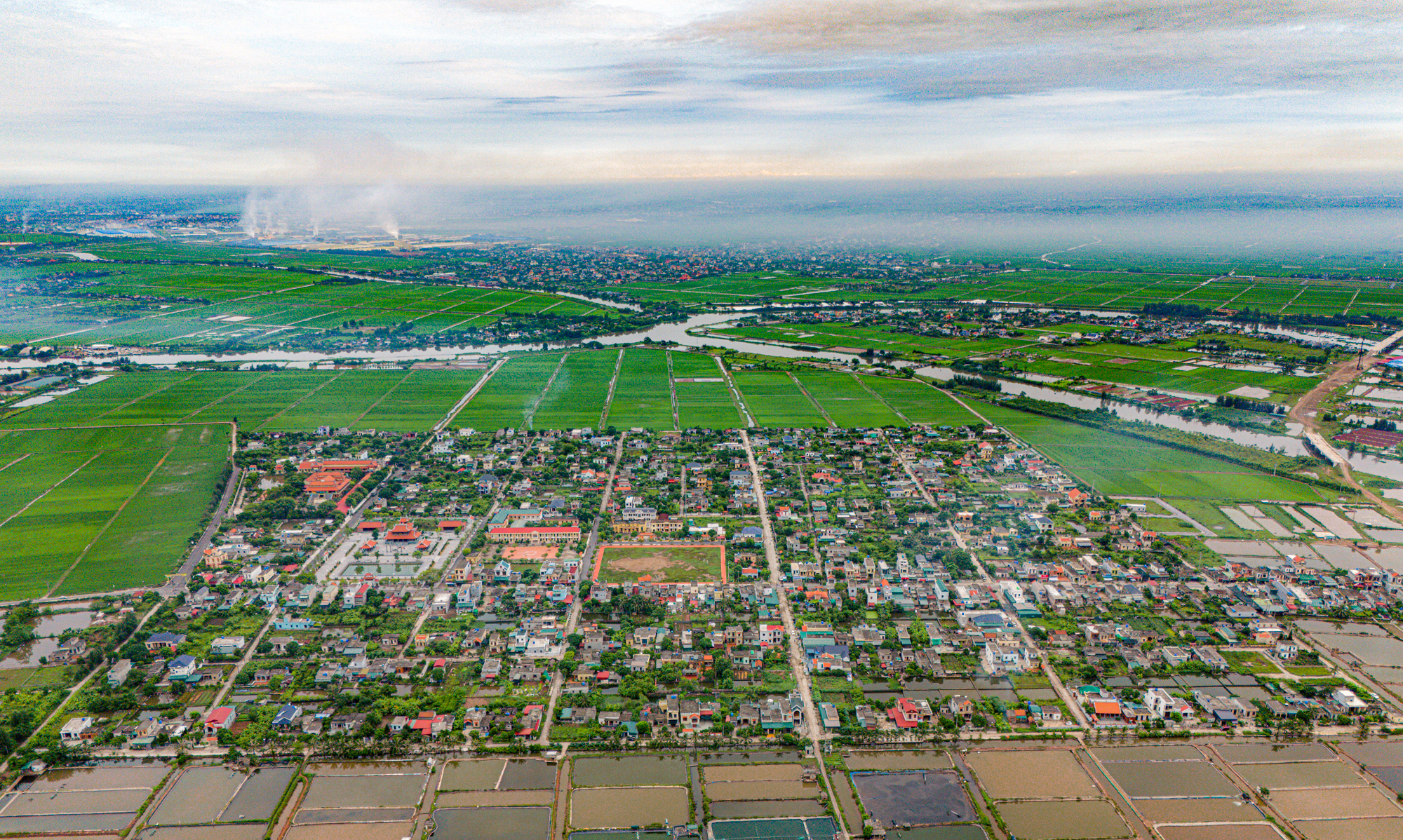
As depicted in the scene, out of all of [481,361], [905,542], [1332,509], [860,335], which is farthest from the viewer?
[860,335]

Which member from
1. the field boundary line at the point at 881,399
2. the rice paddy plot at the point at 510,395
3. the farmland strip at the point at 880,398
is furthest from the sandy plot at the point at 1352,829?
the rice paddy plot at the point at 510,395

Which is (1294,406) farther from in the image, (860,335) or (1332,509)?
(860,335)

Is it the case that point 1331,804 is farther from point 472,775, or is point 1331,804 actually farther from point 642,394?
point 642,394

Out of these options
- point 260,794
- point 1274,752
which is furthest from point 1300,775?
point 260,794

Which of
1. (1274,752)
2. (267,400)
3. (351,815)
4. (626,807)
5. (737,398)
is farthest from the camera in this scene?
(737,398)

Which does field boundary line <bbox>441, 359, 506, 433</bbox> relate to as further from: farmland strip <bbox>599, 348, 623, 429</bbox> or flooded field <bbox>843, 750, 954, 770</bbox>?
flooded field <bbox>843, 750, 954, 770</bbox>

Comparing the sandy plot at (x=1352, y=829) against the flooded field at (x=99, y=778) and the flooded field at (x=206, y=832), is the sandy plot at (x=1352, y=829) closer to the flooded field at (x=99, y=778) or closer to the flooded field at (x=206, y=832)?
the flooded field at (x=206, y=832)

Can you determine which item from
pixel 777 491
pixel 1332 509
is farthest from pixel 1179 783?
pixel 1332 509
